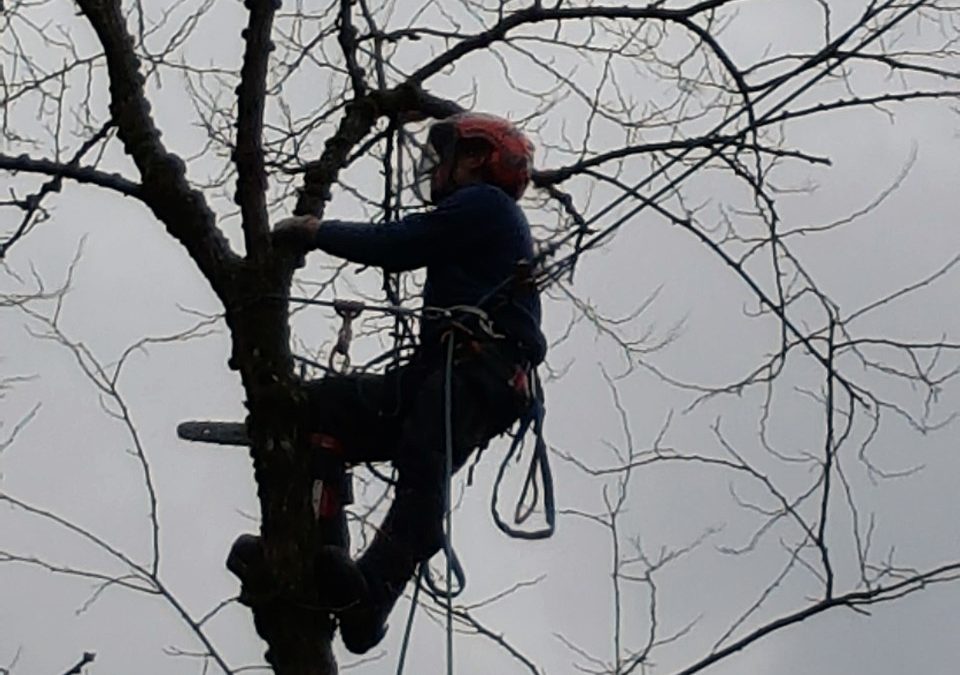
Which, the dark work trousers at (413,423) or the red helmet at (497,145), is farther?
the red helmet at (497,145)

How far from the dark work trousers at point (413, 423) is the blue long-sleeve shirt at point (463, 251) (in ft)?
0.27

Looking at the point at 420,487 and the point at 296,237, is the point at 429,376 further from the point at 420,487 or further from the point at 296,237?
the point at 296,237

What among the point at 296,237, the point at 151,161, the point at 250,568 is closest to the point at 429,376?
the point at 296,237

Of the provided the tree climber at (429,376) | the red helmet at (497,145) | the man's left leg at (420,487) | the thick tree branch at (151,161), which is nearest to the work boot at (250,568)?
the tree climber at (429,376)

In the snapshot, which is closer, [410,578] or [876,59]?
[410,578]

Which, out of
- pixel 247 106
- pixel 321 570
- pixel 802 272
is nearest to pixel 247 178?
pixel 247 106

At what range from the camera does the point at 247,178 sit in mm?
5145

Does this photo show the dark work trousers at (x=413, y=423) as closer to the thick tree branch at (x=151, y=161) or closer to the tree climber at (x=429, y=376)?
the tree climber at (x=429, y=376)

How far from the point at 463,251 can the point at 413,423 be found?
0.41m

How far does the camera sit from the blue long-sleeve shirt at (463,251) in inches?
201

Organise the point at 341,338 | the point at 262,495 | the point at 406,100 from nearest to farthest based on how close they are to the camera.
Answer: the point at 262,495 → the point at 341,338 → the point at 406,100

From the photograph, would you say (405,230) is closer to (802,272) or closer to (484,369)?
(484,369)

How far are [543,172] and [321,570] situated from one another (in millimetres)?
1401

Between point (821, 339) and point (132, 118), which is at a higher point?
point (132, 118)
